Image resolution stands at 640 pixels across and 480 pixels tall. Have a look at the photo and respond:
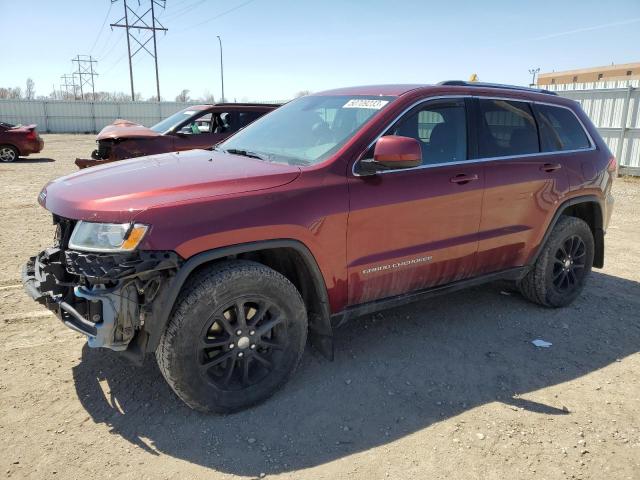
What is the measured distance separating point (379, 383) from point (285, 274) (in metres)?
0.96

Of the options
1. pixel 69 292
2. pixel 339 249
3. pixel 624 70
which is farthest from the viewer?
pixel 624 70

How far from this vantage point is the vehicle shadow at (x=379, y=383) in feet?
9.30

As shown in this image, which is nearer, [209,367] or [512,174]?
[209,367]

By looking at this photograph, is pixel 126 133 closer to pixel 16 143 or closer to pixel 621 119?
pixel 16 143

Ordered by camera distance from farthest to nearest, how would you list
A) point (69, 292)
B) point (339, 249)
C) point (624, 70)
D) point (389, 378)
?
point (624, 70) < point (389, 378) < point (339, 249) < point (69, 292)

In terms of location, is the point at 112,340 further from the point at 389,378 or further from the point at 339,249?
the point at 389,378

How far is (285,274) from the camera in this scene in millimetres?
3377

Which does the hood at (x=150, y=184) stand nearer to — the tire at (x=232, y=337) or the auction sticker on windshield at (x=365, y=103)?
the tire at (x=232, y=337)

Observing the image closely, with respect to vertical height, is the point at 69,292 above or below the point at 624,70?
below

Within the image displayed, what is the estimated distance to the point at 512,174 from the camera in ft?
13.3

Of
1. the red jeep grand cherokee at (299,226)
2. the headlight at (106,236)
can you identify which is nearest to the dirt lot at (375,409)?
→ the red jeep grand cherokee at (299,226)

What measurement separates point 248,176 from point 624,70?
64376mm

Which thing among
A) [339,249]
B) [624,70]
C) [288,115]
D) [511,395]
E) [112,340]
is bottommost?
[511,395]

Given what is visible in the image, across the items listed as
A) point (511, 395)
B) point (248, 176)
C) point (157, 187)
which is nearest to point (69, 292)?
point (157, 187)
